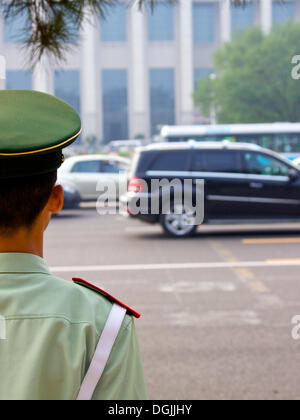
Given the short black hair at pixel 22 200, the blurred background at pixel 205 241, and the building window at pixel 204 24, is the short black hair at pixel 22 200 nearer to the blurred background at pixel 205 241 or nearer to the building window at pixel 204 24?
the blurred background at pixel 205 241

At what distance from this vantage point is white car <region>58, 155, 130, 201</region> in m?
17.7

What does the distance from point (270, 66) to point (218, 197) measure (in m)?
20.8

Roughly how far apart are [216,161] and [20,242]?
1011 cm

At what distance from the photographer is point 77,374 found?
115cm

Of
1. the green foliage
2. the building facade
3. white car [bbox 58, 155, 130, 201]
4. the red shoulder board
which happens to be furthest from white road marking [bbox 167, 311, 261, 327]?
the building facade

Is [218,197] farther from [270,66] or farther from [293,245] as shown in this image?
[270,66]

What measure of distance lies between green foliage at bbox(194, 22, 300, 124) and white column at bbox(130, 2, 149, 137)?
3183 centimetres

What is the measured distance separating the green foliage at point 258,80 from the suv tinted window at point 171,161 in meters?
18.5

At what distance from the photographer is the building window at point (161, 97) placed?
69.3 metres

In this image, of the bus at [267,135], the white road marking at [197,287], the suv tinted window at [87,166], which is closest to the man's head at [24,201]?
the white road marking at [197,287]

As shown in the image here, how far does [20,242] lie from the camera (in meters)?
1.24

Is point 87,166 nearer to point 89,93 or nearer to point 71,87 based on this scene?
point 89,93

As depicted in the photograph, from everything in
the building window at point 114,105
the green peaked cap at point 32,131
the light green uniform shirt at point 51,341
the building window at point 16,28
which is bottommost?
the building window at point 114,105

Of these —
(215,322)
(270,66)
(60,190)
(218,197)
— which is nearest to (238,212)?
(218,197)
